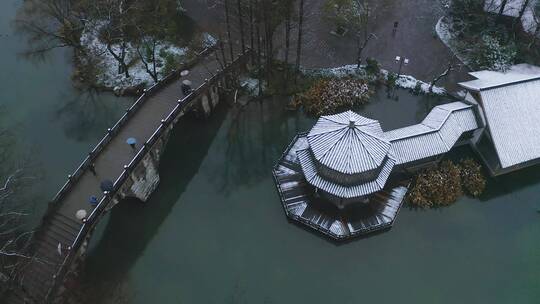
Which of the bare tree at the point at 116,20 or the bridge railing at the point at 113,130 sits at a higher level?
the bare tree at the point at 116,20

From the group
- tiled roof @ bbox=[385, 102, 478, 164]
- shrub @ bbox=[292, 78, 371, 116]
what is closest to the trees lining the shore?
shrub @ bbox=[292, 78, 371, 116]

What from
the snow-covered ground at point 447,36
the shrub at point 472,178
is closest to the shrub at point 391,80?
the snow-covered ground at point 447,36

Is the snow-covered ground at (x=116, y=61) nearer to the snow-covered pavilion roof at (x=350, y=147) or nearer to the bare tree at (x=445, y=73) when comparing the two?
the snow-covered pavilion roof at (x=350, y=147)

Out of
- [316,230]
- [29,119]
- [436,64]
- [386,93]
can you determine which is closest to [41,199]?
[29,119]

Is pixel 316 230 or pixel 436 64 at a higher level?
pixel 436 64

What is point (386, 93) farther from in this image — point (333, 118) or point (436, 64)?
point (333, 118)

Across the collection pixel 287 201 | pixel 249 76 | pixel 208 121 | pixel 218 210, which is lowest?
pixel 218 210
